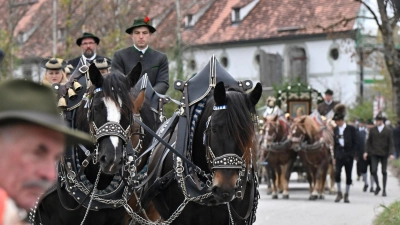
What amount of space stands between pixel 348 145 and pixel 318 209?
3323 mm

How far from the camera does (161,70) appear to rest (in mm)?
9664

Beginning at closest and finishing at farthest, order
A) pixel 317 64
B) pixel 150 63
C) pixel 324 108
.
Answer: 1. pixel 150 63
2. pixel 324 108
3. pixel 317 64

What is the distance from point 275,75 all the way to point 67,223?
46718 mm

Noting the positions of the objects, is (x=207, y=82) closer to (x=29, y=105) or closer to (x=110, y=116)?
→ (x=110, y=116)

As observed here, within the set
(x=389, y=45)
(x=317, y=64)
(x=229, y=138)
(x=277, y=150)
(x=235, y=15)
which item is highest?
(x=235, y=15)

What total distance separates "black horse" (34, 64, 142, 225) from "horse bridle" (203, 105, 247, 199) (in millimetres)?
630

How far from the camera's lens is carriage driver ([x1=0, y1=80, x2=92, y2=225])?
7.64 ft

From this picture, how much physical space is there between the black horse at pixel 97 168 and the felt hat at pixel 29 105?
14.7 ft

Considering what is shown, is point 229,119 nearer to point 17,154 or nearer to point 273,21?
point 17,154

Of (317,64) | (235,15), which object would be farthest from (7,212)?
(235,15)

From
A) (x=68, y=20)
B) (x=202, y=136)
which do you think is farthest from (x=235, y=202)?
(x=68, y=20)

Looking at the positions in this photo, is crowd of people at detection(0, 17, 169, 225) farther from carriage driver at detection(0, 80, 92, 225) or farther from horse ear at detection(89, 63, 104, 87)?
horse ear at detection(89, 63, 104, 87)

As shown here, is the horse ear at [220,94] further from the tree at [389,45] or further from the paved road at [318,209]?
the tree at [389,45]

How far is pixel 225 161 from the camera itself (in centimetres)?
675
